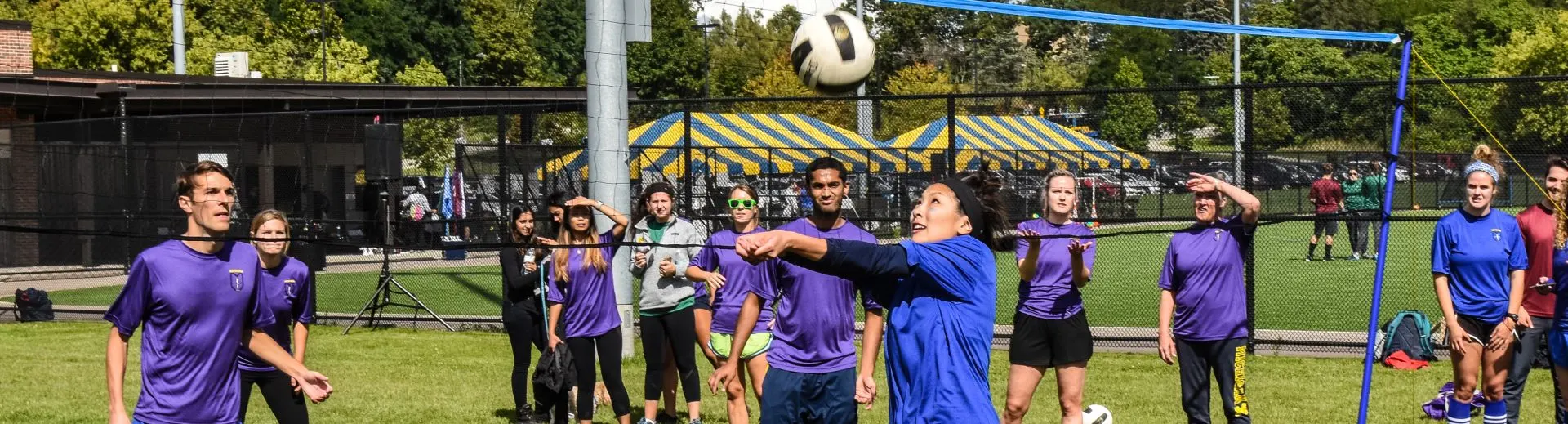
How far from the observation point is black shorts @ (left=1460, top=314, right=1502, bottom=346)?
24.8 feet

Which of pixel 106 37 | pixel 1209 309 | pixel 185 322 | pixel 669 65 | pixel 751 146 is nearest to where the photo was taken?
pixel 185 322

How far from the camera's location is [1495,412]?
304 inches

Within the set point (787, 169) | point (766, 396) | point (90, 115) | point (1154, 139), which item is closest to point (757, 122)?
point (787, 169)

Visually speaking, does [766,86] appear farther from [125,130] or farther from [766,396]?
[766,396]

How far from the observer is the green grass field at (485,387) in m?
9.86

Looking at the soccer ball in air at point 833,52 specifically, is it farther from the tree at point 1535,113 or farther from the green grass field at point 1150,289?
the green grass field at point 1150,289

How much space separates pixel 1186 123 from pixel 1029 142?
24.8ft

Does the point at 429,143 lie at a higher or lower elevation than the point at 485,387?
higher

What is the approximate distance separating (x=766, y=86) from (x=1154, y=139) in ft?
99.3

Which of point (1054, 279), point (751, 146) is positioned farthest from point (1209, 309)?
point (751, 146)

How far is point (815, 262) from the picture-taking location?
3.98 m

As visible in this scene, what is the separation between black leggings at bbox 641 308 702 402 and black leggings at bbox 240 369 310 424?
7.76ft

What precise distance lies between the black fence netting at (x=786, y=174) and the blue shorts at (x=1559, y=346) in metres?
3.95

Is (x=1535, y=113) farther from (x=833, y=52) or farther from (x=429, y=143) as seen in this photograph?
(x=429, y=143)
